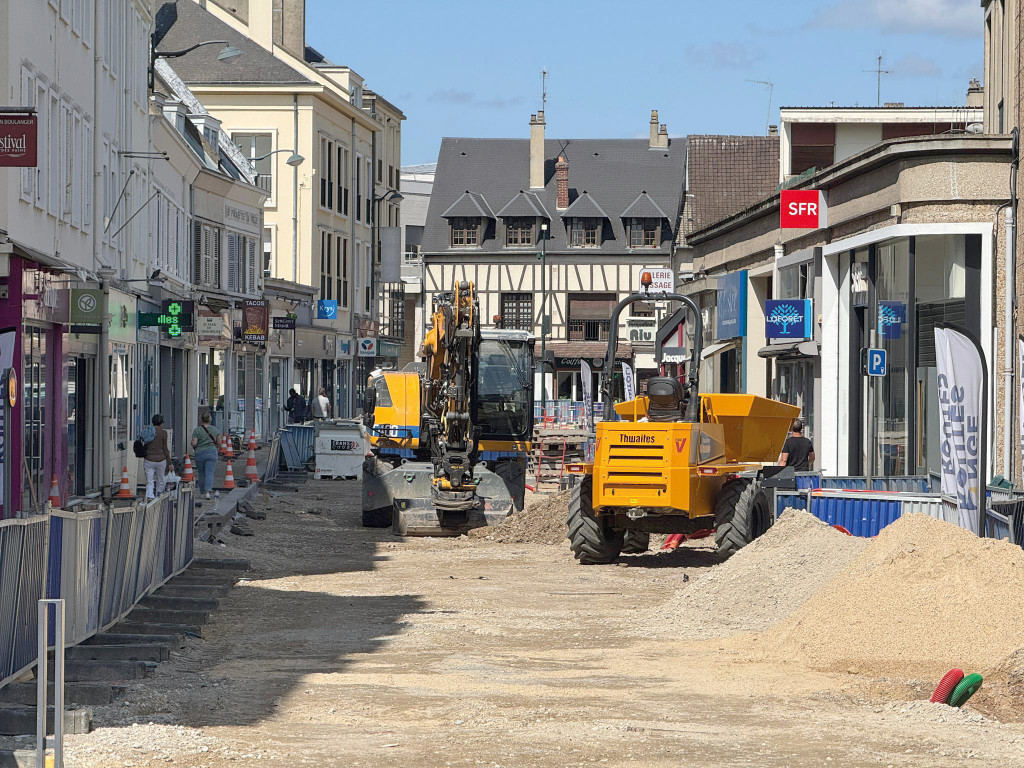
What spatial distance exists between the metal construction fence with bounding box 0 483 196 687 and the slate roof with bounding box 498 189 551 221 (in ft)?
208

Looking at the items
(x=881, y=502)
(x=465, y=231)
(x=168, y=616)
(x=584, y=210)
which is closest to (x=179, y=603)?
(x=168, y=616)

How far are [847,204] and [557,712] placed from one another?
70.0 feet

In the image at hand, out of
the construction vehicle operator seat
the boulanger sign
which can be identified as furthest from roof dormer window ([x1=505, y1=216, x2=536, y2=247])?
the boulanger sign

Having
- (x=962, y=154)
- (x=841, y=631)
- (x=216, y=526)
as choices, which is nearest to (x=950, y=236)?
(x=962, y=154)

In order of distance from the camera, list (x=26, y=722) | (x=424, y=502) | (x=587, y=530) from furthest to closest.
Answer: (x=424, y=502) → (x=587, y=530) → (x=26, y=722)

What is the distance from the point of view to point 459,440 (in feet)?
80.3

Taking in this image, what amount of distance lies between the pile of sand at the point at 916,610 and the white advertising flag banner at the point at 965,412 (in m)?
0.43

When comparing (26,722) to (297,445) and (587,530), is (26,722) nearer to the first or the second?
(587,530)

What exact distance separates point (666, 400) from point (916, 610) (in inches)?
272

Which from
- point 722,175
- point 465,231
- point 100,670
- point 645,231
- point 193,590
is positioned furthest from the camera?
point 645,231

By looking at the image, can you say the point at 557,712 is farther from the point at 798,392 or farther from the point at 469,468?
the point at 798,392

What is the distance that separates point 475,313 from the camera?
81.1ft

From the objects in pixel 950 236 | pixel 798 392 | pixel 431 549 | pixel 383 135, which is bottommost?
pixel 431 549

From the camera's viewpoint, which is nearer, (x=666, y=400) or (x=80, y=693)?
(x=80, y=693)
